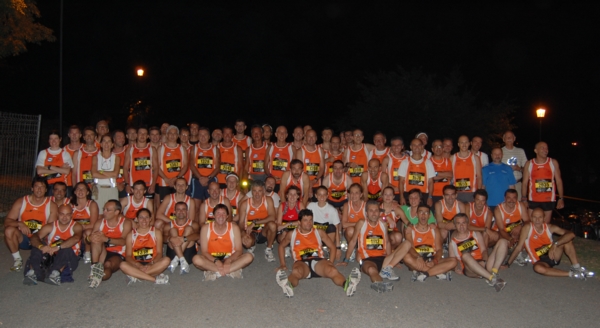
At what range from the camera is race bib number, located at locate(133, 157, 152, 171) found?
30.4ft

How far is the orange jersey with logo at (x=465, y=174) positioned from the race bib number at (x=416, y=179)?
70cm

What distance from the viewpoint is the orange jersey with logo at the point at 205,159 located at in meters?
9.56

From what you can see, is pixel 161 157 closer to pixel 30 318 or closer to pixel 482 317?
pixel 30 318

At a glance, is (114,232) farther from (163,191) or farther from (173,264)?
(163,191)

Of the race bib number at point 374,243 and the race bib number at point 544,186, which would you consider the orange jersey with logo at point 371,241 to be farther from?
the race bib number at point 544,186

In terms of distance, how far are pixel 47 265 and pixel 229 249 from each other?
8.09 ft

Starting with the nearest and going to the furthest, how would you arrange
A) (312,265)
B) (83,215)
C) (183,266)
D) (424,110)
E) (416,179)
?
1. (312,265)
2. (183,266)
3. (83,215)
4. (416,179)
5. (424,110)

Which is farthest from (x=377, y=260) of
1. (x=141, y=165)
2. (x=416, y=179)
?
(x=141, y=165)

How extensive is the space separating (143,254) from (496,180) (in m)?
6.24

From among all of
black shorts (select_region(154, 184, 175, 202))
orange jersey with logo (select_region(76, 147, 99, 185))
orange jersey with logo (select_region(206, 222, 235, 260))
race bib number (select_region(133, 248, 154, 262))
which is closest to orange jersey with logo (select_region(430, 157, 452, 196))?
orange jersey with logo (select_region(206, 222, 235, 260))

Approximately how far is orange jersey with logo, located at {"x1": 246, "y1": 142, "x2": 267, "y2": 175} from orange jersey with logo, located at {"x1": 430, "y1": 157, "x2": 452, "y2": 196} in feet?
10.7

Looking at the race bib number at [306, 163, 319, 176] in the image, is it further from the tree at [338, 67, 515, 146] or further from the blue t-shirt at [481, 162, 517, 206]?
the tree at [338, 67, 515, 146]

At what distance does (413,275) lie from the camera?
23.0 ft

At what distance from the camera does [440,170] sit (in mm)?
9109
